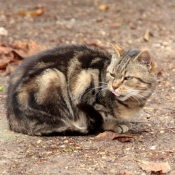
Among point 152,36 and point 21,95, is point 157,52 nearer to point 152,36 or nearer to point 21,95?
point 152,36

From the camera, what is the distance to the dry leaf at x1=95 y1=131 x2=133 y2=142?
4.83 m

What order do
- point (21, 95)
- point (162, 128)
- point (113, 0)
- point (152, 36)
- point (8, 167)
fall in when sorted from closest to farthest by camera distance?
1. point (8, 167)
2. point (21, 95)
3. point (162, 128)
4. point (152, 36)
5. point (113, 0)

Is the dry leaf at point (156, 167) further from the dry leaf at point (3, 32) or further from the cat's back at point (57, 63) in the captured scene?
the dry leaf at point (3, 32)

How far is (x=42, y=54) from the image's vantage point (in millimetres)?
5199

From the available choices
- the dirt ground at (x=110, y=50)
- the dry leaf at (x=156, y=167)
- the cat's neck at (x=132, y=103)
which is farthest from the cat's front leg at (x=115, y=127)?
the dry leaf at (x=156, y=167)

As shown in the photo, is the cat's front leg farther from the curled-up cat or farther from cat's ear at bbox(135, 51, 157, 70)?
cat's ear at bbox(135, 51, 157, 70)

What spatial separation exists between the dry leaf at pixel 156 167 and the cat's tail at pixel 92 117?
32.9 inches

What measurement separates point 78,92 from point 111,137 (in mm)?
562

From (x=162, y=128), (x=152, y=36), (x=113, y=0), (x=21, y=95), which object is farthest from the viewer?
(x=113, y=0)

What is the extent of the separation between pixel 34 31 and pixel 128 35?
5.82 feet

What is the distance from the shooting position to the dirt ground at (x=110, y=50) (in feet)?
14.0

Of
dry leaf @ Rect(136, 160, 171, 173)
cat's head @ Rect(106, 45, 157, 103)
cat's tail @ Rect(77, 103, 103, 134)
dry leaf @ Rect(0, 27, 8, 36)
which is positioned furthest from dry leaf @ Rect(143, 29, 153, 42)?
dry leaf @ Rect(136, 160, 171, 173)

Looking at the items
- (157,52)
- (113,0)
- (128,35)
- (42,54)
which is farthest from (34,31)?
(42,54)

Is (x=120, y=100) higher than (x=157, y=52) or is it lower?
higher
